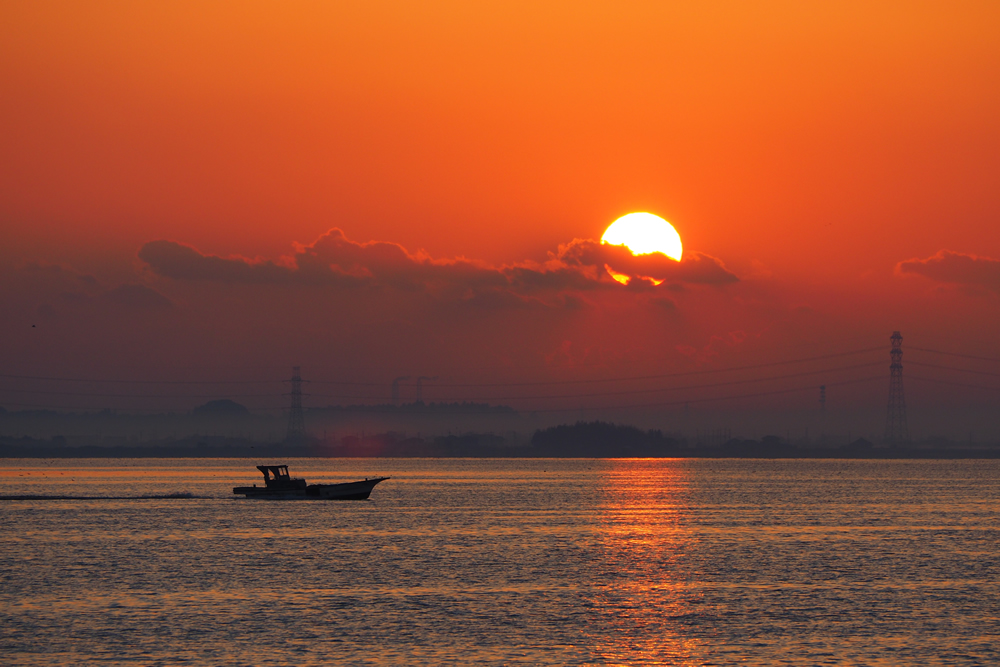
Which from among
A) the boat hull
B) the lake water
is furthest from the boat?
the lake water

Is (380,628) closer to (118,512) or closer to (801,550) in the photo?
(801,550)

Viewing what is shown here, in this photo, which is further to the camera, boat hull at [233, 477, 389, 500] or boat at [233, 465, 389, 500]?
boat hull at [233, 477, 389, 500]

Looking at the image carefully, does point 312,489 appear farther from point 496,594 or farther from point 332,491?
point 496,594

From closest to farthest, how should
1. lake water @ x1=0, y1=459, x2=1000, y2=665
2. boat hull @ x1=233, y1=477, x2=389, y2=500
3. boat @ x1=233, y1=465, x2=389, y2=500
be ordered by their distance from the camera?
1. lake water @ x1=0, y1=459, x2=1000, y2=665
2. boat @ x1=233, y1=465, x2=389, y2=500
3. boat hull @ x1=233, y1=477, x2=389, y2=500

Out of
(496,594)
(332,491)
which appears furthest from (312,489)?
(496,594)

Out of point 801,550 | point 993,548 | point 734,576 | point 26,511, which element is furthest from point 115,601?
point 26,511

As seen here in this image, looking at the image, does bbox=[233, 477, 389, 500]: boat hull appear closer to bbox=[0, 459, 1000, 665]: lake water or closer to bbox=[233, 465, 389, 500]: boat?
bbox=[233, 465, 389, 500]: boat

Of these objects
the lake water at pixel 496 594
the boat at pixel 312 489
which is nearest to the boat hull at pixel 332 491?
the boat at pixel 312 489

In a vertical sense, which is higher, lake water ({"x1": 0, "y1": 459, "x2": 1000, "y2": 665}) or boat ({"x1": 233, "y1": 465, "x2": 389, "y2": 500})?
boat ({"x1": 233, "y1": 465, "x2": 389, "y2": 500})

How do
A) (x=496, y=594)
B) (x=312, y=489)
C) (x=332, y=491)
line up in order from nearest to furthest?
(x=496, y=594)
(x=312, y=489)
(x=332, y=491)

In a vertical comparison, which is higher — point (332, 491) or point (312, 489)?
point (312, 489)

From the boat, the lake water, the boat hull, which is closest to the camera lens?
the lake water

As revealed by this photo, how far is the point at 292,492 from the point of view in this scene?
184 m

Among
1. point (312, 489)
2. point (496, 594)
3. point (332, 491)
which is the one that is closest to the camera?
point (496, 594)
